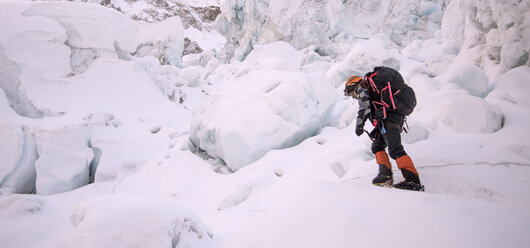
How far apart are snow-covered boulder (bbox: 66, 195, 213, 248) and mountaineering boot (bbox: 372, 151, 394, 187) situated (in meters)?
1.59

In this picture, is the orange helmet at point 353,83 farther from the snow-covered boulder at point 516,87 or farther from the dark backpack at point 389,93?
the snow-covered boulder at point 516,87

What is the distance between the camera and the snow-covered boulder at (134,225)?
1637 millimetres

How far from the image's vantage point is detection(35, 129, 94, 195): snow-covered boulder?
18.1ft

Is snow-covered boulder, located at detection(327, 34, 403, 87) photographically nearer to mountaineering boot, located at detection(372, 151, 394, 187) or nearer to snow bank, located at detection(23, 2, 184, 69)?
mountaineering boot, located at detection(372, 151, 394, 187)

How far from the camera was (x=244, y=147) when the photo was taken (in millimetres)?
4855

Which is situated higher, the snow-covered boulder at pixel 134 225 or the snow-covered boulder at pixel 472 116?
the snow-covered boulder at pixel 472 116

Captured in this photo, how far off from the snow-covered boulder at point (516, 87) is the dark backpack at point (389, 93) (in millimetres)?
4271

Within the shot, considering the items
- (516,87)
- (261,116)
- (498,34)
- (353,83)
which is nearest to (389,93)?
(353,83)

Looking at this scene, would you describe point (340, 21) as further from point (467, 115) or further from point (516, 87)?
point (467, 115)

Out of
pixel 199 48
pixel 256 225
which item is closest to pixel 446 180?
pixel 256 225

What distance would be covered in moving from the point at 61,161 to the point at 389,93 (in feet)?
23.1

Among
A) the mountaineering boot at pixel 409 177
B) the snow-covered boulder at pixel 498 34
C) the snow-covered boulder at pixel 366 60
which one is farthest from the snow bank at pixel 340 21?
the mountaineering boot at pixel 409 177

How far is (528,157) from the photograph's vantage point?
8.51 ft

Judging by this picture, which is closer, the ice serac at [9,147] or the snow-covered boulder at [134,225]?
the snow-covered boulder at [134,225]
